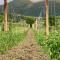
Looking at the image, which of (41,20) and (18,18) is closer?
(41,20)

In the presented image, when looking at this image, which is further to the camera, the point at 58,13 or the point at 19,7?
the point at 19,7

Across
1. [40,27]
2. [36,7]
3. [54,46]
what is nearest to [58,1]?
[36,7]

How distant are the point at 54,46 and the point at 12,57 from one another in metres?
1.12

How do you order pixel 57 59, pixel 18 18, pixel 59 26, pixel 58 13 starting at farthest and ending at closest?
pixel 18 18 < pixel 58 13 < pixel 59 26 < pixel 57 59

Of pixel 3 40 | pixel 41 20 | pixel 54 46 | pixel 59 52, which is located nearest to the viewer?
pixel 59 52

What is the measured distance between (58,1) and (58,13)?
3.08ft

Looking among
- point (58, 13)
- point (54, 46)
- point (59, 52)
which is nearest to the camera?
point (59, 52)

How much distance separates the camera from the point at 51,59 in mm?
6191

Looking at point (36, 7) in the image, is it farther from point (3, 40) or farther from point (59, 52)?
point (59, 52)

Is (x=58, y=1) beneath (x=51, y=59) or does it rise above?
above

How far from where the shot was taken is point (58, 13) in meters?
20.8

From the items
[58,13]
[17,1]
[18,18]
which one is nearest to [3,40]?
[58,13]

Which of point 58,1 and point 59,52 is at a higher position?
point 58,1

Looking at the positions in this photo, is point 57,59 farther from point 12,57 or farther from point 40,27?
point 40,27
